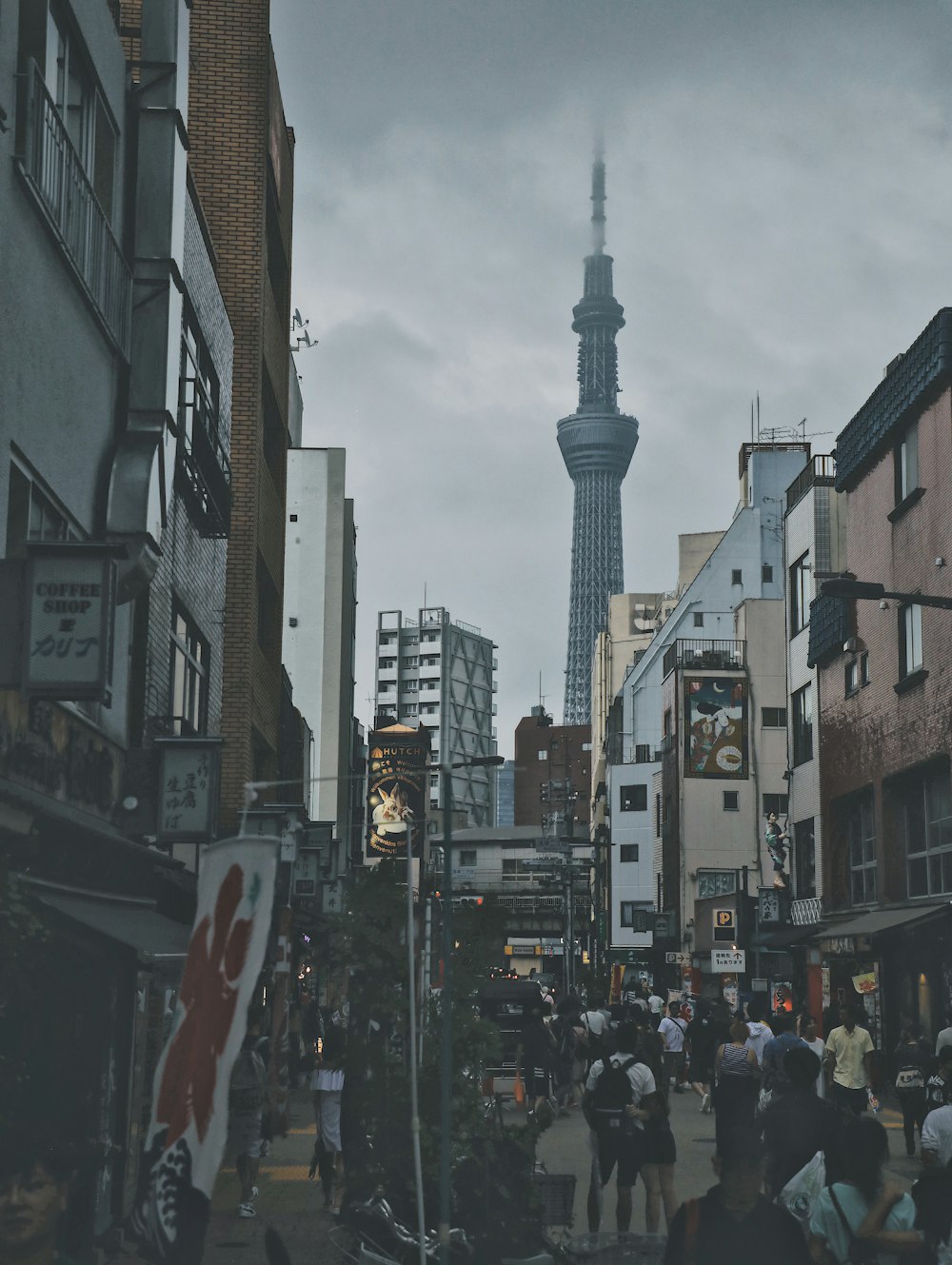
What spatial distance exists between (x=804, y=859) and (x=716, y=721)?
67.7ft

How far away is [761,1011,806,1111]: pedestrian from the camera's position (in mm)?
17925

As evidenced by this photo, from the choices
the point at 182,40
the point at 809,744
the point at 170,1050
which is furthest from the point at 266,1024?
the point at 170,1050

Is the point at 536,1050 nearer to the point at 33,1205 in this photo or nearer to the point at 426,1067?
the point at 426,1067

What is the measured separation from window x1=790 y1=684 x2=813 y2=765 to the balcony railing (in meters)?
28.2

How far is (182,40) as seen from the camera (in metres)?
18.4

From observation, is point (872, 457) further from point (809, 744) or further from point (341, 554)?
point (341, 554)

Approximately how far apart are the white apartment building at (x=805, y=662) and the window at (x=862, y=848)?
1.56 metres

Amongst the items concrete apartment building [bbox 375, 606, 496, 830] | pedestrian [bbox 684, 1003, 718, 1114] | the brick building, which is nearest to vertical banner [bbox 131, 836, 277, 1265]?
pedestrian [bbox 684, 1003, 718, 1114]

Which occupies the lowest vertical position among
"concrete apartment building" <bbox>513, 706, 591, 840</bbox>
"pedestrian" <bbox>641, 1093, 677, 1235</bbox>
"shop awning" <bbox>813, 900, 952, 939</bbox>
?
"pedestrian" <bbox>641, 1093, 677, 1235</bbox>

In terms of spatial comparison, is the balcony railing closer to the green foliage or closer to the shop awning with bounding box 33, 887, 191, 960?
the shop awning with bounding box 33, 887, 191, 960

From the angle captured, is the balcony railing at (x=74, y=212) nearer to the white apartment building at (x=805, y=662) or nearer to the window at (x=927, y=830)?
the window at (x=927, y=830)

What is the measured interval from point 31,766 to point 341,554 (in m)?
58.8

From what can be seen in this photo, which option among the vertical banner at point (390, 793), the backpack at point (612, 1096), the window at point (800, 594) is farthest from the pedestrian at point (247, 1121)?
the vertical banner at point (390, 793)

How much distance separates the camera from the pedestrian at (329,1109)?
16.5m
